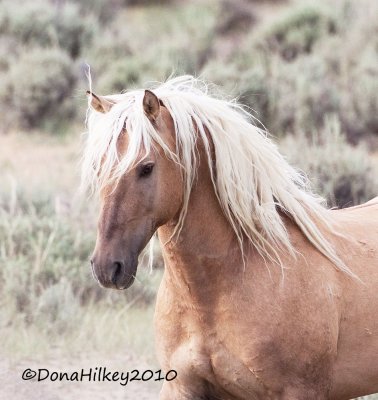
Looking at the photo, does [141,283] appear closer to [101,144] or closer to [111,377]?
[111,377]

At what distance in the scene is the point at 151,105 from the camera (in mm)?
3283

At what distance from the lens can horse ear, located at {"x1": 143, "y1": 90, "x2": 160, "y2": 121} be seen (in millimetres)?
3262

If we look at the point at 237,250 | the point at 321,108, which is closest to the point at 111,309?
the point at 237,250

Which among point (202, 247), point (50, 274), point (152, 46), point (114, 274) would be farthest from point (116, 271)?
point (152, 46)

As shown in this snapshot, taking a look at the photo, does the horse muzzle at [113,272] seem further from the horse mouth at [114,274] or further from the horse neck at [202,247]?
the horse neck at [202,247]

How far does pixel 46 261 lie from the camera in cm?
691

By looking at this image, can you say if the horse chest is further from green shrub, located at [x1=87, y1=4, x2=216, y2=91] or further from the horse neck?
Answer: green shrub, located at [x1=87, y1=4, x2=216, y2=91]

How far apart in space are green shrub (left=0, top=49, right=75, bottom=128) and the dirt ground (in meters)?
5.49

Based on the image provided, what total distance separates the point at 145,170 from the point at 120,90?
872 centimetres

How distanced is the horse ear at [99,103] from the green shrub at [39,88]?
759 cm

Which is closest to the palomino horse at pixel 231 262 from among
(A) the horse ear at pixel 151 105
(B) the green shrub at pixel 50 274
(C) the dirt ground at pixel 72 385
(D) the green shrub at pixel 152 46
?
(A) the horse ear at pixel 151 105

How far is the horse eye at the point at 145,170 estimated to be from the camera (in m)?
3.20

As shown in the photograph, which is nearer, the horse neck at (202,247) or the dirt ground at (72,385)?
the horse neck at (202,247)

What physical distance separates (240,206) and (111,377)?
252 centimetres
